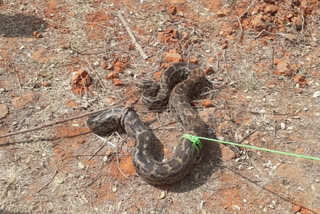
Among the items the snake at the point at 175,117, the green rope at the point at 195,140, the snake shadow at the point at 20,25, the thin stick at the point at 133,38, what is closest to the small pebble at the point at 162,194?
the snake at the point at 175,117

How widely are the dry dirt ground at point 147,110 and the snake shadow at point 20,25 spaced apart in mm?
42

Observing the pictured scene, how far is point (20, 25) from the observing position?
8.77 metres

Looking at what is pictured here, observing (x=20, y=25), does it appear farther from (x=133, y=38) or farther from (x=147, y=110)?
(x=147, y=110)

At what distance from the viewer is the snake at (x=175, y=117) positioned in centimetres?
577

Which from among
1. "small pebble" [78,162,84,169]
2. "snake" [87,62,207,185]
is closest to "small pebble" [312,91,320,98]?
"snake" [87,62,207,185]

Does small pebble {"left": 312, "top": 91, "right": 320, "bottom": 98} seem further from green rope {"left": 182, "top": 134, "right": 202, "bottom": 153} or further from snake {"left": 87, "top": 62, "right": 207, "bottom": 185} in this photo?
green rope {"left": 182, "top": 134, "right": 202, "bottom": 153}

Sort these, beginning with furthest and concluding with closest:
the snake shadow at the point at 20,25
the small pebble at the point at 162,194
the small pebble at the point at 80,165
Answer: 1. the snake shadow at the point at 20,25
2. the small pebble at the point at 80,165
3. the small pebble at the point at 162,194

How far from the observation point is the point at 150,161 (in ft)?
19.4

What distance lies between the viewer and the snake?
577 cm

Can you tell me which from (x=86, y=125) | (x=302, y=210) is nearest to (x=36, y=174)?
(x=86, y=125)

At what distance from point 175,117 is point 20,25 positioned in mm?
5326

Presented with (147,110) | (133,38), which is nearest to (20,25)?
(133,38)

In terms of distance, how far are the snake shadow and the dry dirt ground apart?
4cm

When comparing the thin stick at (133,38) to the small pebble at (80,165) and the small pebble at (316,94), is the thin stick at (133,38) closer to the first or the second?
the small pebble at (80,165)
